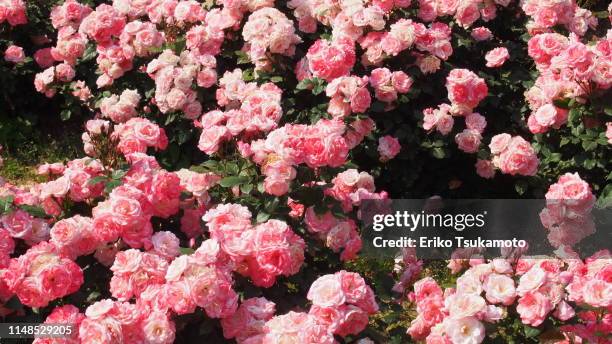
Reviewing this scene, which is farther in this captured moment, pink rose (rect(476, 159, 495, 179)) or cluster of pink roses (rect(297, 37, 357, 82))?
pink rose (rect(476, 159, 495, 179))

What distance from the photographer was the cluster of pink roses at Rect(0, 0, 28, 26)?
222 inches

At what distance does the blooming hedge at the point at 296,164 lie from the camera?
2.43 m

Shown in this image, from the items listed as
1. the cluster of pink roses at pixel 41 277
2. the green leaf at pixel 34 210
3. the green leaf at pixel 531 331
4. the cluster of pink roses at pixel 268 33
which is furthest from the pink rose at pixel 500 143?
the cluster of pink roses at pixel 41 277

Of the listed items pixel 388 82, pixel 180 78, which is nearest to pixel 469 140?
pixel 388 82

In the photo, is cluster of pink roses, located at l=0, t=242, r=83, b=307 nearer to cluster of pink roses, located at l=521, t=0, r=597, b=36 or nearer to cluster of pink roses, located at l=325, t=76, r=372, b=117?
cluster of pink roses, located at l=325, t=76, r=372, b=117

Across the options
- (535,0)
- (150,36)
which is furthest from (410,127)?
(150,36)

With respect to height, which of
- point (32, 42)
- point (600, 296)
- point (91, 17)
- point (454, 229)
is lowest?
point (32, 42)

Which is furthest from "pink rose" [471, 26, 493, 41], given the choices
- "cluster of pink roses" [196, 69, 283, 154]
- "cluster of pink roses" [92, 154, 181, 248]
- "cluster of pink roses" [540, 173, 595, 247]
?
"cluster of pink roses" [92, 154, 181, 248]

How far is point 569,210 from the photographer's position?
3.60 metres

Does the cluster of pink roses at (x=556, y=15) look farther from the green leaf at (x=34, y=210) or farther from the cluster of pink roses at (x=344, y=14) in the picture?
the green leaf at (x=34, y=210)

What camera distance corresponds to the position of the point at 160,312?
91.2 inches

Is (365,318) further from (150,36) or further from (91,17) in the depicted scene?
(91,17)

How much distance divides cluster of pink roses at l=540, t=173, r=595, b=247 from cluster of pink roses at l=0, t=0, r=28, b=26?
3.75m

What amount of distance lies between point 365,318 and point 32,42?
A: 4.42 metres
